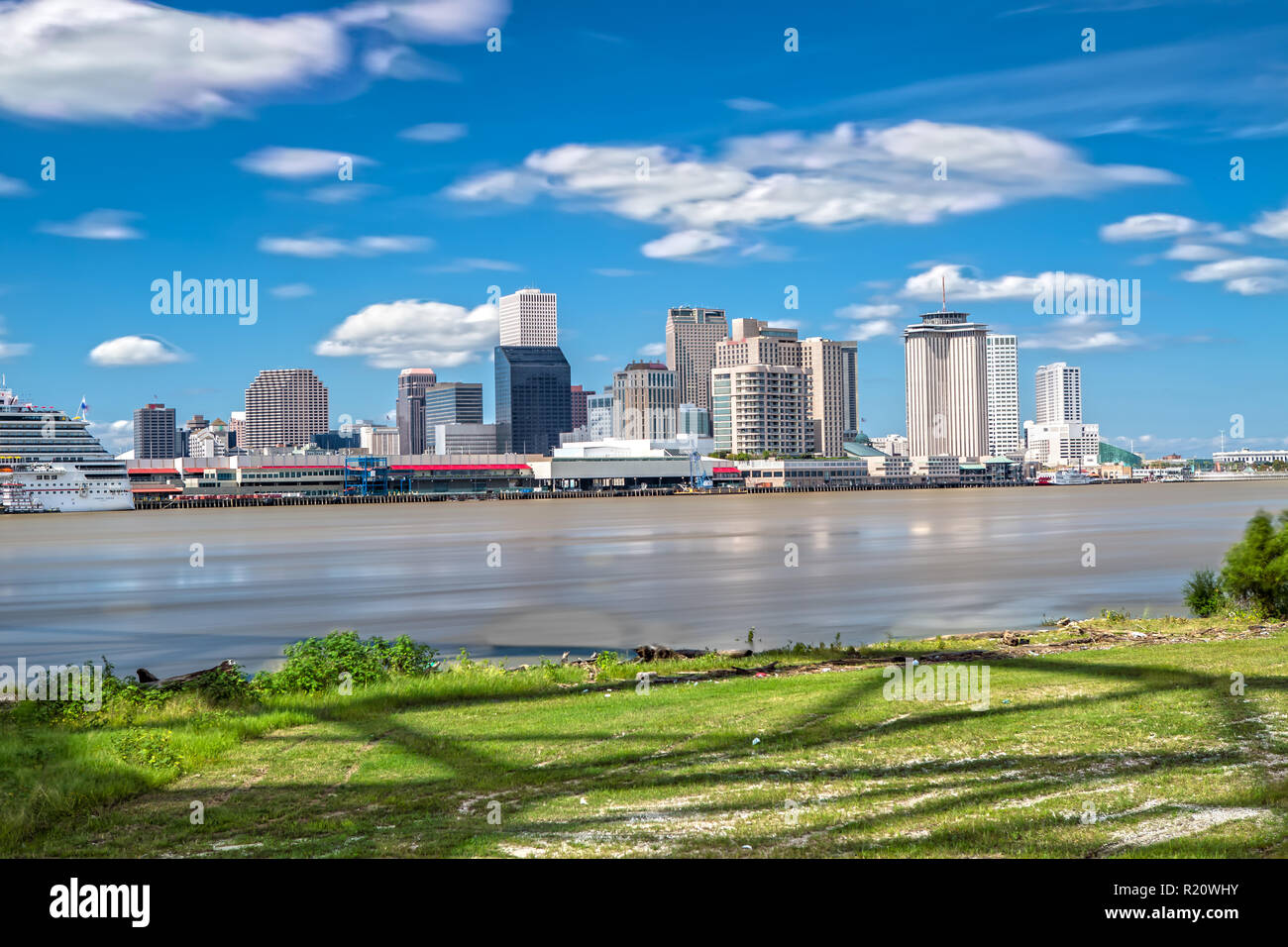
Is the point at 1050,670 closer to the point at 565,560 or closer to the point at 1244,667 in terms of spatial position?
the point at 1244,667

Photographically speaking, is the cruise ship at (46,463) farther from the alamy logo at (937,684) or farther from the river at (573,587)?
the alamy logo at (937,684)

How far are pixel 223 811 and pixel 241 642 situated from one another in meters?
20.6

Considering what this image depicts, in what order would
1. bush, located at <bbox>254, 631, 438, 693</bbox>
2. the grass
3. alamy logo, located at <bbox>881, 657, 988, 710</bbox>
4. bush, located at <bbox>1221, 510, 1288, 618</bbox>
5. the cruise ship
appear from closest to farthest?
the grass < alamy logo, located at <bbox>881, 657, 988, 710</bbox> < bush, located at <bbox>254, 631, 438, 693</bbox> < bush, located at <bbox>1221, 510, 1288, 618</bbox> < the cruise ship

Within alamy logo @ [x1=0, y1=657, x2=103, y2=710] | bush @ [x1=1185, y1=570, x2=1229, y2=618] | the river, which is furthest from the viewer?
the river

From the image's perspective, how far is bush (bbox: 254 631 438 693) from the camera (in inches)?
702

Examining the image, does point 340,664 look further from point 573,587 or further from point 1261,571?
point 573,587
